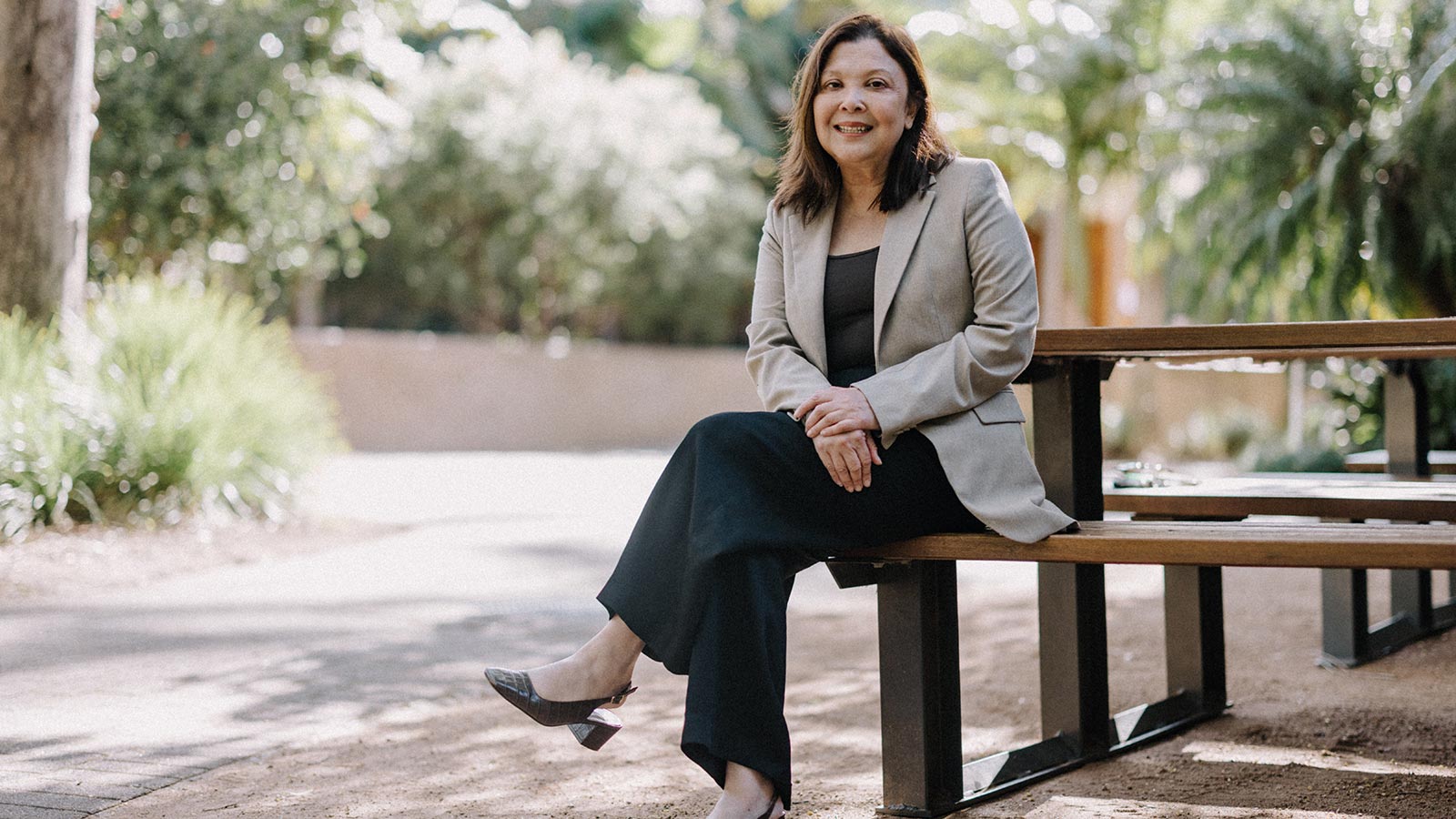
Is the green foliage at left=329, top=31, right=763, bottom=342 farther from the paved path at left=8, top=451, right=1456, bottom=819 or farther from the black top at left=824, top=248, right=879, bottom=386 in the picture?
the black top at left=824, top=248, right=879, bottom=386

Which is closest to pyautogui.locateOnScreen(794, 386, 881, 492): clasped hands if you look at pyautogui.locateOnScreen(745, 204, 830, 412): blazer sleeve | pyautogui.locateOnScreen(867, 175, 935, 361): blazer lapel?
pyautogui.locateOnScreen(745, 204, 830, 412): blazer sleeve

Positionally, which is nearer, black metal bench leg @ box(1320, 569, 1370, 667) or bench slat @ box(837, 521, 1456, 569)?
bench slat @ box(837, 521, 1456, 569)

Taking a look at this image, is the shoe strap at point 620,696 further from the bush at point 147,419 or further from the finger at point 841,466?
the bush at point 147,419

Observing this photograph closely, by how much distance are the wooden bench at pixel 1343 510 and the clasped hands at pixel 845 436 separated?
123 centimetres

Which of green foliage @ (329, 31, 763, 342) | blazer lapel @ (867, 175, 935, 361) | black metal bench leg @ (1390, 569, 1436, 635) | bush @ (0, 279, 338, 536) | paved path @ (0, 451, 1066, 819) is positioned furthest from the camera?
green foliage @ (329, 31, 763, 342)

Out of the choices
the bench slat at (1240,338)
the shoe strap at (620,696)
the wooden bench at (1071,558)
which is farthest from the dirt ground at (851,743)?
the bench slat at (1240,338)

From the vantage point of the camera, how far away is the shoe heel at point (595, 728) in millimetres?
3234

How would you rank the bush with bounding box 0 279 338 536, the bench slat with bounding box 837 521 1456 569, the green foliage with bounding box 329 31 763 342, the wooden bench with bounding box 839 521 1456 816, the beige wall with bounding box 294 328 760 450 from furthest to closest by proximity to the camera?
the green foliage with bounding box 329 31 763 342 → the beige wall with bounding box 294 328 760 450 → the bush with bounding box 0 279 338 536 → the wooden bench with bounding box 839 521 1456 816 → the bench slat with bounding box 837 521 1456 569

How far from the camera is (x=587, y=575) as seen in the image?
25.1 ft

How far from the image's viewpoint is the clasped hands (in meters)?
3.05

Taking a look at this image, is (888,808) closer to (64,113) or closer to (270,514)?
(270,514)

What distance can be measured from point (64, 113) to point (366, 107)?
5.39 metres

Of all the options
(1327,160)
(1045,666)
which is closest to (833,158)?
(1045,666)

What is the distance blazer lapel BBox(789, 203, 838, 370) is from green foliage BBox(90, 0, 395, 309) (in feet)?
32.3
